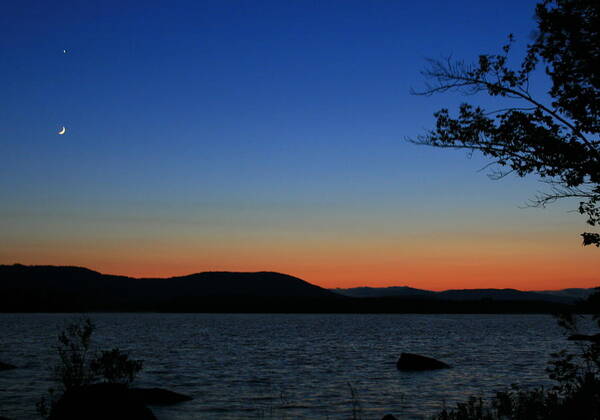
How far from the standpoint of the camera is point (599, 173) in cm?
1298

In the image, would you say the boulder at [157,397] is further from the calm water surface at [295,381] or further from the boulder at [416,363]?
the boulder at [416,363]

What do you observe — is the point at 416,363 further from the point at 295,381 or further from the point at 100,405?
the point at 100,405

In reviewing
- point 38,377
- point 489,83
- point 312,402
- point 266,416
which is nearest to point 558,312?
point 489,83

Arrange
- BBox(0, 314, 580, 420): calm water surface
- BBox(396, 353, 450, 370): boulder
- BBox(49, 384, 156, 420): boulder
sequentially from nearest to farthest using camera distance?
BBox(49, 384, 156, 420): boulder
BBox(0, 314, 580, 420): calm water surface
BBox(396, 353, 450, 370): boulder

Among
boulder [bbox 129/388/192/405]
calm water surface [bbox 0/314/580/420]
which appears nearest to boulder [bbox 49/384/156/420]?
calm water surface [bbox 0/314/580/420]

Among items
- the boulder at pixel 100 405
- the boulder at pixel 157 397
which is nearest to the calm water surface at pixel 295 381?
the boulder at pixel 157 397

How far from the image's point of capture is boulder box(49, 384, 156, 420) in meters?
18.5

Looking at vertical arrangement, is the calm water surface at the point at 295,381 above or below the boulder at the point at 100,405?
below

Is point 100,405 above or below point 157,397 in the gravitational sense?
above

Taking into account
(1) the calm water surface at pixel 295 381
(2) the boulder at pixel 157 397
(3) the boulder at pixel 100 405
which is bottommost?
(1) the calm water surface at pixel 295 381

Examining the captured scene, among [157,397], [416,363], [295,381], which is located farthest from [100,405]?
[416,363]

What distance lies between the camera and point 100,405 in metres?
19.0

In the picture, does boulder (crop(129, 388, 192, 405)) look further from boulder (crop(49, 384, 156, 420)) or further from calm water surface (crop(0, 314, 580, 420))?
boulder (crop(49, 384, 156, 420))

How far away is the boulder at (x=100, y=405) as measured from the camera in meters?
18.5
